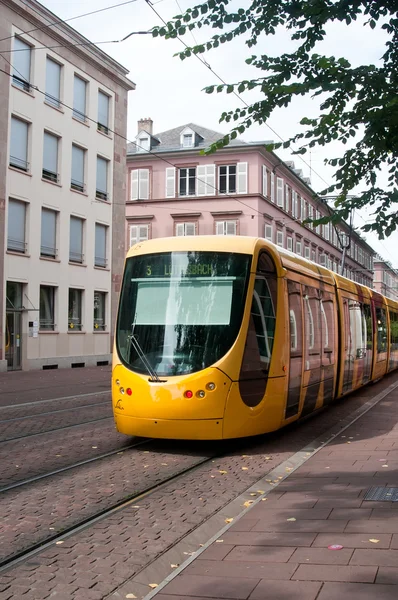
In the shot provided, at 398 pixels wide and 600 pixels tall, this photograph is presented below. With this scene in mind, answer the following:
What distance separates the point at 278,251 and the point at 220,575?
21.4ft

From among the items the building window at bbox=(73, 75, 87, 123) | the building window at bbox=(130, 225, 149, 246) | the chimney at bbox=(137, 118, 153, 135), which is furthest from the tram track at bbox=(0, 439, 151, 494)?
the chimney at bbox=(137, 118, 153, 135)

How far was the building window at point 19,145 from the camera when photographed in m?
29.2

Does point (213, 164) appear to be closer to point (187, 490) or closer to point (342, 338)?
point (342, 338)

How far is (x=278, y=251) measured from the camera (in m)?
10.4

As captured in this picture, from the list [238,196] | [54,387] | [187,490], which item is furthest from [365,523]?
[238,196]

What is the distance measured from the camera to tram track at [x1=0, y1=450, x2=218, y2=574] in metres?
4.88

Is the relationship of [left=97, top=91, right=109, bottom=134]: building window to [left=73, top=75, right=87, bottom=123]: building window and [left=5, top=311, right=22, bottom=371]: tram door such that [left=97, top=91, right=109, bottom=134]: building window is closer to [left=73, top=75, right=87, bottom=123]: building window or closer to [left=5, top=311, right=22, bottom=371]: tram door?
[left=73, top=75, right=87, bottom=123]: building window

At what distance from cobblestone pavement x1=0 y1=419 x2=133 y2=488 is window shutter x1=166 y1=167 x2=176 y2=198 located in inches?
1583

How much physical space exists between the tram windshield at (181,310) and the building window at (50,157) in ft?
75.6

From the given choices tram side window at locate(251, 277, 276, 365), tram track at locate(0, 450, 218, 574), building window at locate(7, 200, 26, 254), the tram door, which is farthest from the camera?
building window at locate(7, 200, 26, 254)

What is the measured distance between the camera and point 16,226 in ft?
96.5

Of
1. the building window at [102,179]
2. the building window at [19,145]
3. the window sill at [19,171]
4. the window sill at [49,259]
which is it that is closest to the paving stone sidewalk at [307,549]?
the window sill at [19,171]

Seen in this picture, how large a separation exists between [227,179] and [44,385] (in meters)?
31.0

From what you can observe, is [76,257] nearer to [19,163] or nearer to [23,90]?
[19,163]
